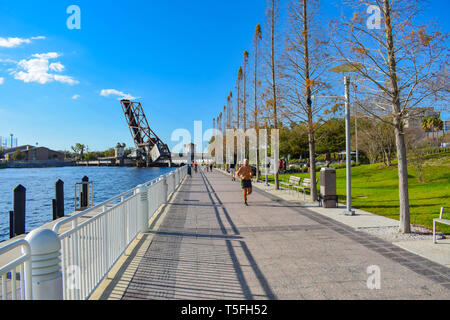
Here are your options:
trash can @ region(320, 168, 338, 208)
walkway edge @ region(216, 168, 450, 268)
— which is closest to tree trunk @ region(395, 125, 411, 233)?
walkway edge @ region(216, 168, 450, 268)

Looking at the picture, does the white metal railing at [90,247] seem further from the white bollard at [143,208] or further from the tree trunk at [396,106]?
the tree trunk at [396,106]

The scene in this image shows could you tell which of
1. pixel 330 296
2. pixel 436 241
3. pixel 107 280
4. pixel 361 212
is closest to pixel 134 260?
pixel 107 280

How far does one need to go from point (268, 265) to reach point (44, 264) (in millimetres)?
3305

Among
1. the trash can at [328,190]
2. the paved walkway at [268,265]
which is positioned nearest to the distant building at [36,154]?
the trash can at [328,190]

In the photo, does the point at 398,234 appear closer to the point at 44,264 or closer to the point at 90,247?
the point at 90,247

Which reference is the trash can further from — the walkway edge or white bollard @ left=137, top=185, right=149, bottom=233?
white bollard @ left=137, top=185, right=149, bottom=233

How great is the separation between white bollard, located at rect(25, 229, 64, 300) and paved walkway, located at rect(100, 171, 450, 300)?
51.5 inches

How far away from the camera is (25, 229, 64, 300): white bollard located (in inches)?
97.4

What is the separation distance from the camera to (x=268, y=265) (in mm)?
4887

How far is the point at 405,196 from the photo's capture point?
275 inches

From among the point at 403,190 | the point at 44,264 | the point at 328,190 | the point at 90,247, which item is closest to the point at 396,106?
the point at 403,190

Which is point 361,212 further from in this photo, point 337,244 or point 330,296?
point 330,296
